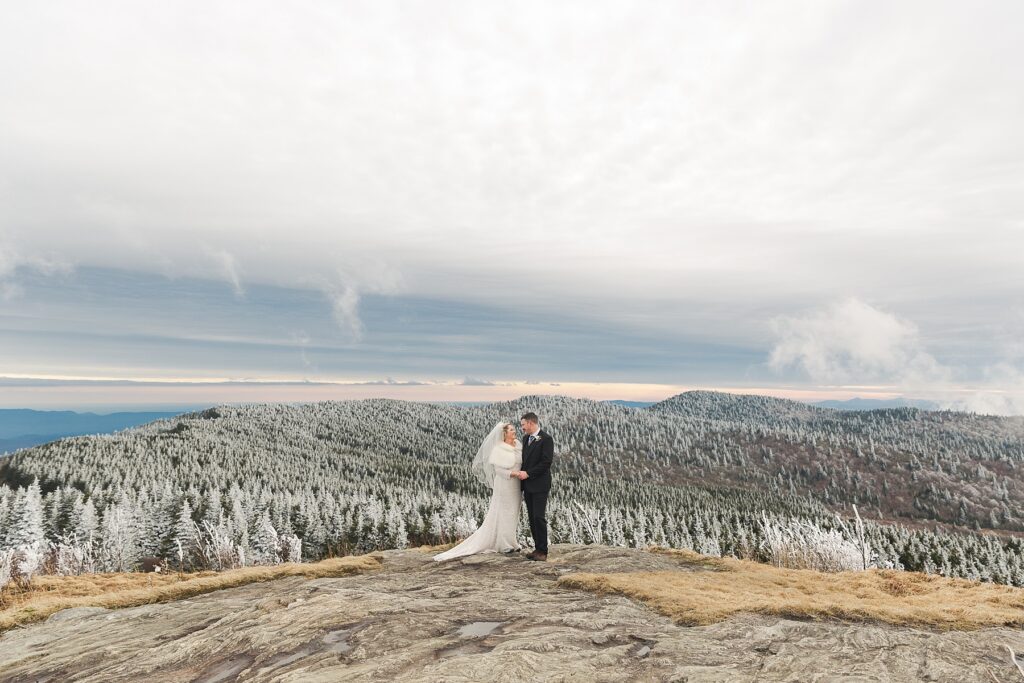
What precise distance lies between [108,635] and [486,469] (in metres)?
11.7

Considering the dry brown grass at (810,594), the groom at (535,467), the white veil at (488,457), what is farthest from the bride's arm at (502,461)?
the dry brown grass at (810,594)

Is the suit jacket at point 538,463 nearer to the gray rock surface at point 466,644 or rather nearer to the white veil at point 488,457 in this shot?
the white veil at point 488,457

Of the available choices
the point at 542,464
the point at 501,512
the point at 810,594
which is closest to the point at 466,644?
the point at 542,464

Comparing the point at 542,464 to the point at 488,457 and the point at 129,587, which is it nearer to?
the point at 488,457

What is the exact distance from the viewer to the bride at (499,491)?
1952 centimetres

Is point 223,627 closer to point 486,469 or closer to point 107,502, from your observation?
point 486,469

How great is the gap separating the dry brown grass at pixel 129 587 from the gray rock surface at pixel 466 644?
1.70 metres

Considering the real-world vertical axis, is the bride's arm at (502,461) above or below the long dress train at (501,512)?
above

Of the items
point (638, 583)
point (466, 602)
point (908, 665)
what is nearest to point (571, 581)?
point (638, 583)

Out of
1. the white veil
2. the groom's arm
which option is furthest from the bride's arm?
the groom's arm

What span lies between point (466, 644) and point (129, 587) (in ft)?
62.0

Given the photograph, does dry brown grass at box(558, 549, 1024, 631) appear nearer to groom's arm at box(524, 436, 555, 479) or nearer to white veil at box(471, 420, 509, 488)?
groom's arm at box(524, 436, 555, 479)

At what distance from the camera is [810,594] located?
1769 centimetres

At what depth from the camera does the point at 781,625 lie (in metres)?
11.6
